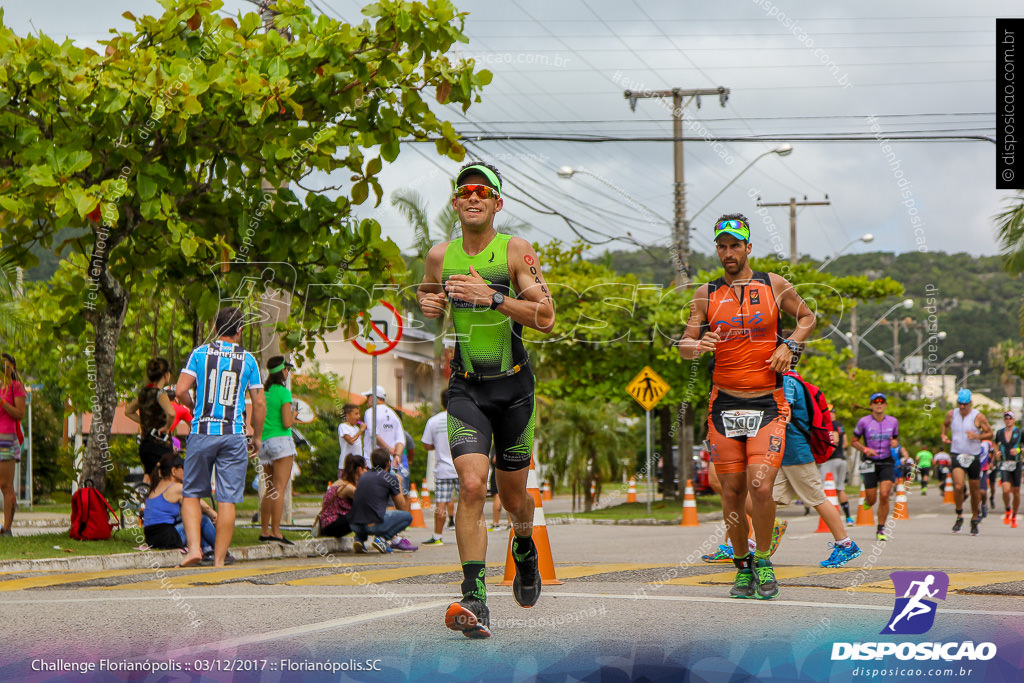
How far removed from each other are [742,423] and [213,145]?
6039 mm

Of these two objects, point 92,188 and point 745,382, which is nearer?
point 745,382

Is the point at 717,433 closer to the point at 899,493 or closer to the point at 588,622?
the point at 588,622

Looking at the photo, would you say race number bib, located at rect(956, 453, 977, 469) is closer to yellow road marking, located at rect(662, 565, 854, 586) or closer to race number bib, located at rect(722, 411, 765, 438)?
yellow road marking, located at rect(662, 565, 854, 586)

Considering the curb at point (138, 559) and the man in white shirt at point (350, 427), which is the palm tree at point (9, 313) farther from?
the man in white shirt at point (350, 427)

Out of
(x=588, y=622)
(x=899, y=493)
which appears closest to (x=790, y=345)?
(x=588, y=622)

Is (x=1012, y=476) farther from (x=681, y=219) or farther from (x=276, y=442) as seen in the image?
(x=276, y=442)

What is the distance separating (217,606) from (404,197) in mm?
33392

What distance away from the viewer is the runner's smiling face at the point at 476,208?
5701mm

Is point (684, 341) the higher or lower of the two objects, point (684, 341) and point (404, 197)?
the lower

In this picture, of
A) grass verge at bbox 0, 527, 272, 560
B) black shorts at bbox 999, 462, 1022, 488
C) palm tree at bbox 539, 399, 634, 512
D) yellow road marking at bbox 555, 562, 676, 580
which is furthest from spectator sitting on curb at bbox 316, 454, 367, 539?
palm tree at bbox 539, 399, 634, 512

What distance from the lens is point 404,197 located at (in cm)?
3928

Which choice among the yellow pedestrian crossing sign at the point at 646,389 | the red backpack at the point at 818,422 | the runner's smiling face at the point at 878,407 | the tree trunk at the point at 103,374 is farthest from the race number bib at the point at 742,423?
the yellow pedestrian crossing sign at the point at 646,389

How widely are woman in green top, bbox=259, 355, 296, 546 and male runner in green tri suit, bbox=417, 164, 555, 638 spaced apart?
7.02 metres

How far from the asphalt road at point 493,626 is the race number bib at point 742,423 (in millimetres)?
961
